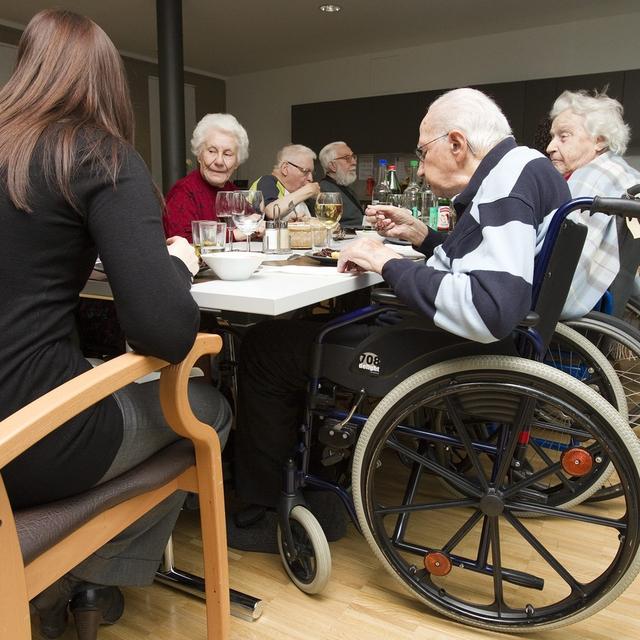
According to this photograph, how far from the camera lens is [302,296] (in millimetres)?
1061

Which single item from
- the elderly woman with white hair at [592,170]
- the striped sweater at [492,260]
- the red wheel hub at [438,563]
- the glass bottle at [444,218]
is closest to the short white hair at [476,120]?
the striped sweater at [492,260]

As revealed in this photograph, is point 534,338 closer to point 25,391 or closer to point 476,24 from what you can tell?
point 25,391

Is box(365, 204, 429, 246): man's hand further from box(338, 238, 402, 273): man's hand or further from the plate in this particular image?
box(338, 238, 402, 273): man's hand

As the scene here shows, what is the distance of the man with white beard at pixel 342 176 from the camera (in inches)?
141

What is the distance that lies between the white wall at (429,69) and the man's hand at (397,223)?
434 centimetres

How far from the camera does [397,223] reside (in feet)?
5.41

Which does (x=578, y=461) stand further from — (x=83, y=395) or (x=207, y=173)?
(x=207, y=173)

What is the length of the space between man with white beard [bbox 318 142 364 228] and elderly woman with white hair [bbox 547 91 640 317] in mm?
1410

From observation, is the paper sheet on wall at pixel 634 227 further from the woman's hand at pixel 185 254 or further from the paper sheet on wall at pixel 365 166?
the paper sheet on wall at pixel 365 166

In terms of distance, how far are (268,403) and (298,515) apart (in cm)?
27

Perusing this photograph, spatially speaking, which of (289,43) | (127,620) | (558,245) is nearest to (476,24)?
→ (289,43)

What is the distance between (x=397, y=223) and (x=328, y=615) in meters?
1.00

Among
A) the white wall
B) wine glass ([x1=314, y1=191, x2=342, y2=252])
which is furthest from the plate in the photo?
the white wall

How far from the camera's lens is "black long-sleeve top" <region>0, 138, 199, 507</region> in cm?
77
